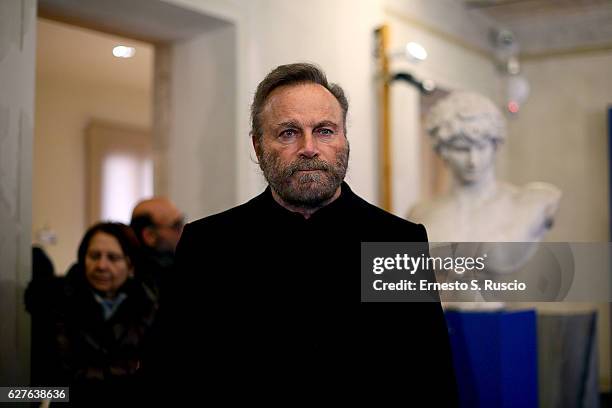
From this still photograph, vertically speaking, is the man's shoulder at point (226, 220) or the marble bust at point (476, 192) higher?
the marble bust at point (476, 192)

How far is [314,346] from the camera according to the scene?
1998 millimetres

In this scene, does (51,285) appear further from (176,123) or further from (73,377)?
(176,123)

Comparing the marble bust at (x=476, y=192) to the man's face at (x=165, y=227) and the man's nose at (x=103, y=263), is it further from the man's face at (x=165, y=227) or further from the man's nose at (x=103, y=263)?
the man's nose at (x=103, y=263)

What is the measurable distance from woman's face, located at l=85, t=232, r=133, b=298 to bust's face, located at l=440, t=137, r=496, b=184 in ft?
5.12

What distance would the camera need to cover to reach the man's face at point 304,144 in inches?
77.7

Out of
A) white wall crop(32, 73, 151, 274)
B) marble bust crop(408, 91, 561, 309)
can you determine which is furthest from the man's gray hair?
white wall crop(32, 73, 151, 274)

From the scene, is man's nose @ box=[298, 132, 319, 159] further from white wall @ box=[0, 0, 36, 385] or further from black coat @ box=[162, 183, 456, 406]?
white wall @ box=[0, 0, 36, 385]

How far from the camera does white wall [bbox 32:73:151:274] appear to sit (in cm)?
889

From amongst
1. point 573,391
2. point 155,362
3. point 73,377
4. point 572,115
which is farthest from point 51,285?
point 572,115

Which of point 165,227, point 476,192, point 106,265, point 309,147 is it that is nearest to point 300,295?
point 309,147

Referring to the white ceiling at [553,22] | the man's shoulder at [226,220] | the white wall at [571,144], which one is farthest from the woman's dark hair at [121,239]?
the white wall at [571,144]

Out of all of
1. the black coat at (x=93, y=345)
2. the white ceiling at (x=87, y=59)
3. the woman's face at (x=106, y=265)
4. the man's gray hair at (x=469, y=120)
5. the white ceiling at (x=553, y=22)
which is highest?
the white ceiling at (x=553, y=22)

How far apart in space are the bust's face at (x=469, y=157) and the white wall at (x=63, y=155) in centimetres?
575

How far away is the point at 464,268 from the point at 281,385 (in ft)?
4.53
